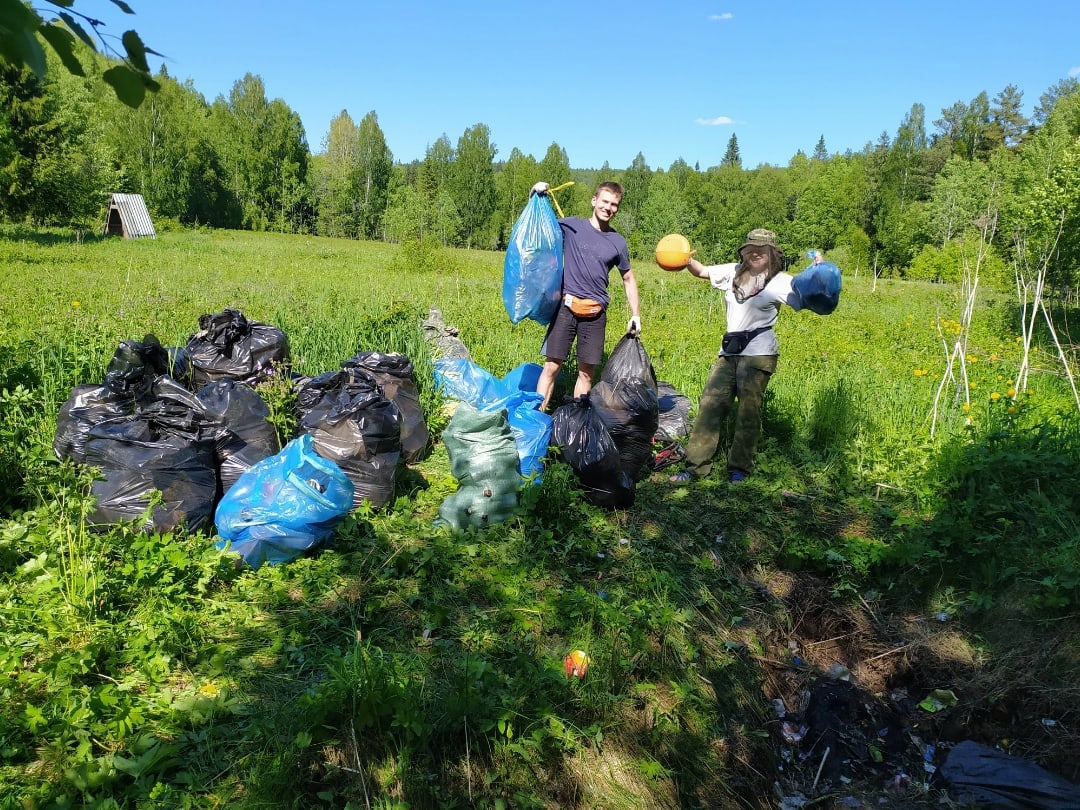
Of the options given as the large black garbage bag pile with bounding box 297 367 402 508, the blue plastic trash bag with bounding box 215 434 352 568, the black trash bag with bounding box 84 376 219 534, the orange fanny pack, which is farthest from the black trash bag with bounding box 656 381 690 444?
the black trash bag with bounding box 84 376 219 534

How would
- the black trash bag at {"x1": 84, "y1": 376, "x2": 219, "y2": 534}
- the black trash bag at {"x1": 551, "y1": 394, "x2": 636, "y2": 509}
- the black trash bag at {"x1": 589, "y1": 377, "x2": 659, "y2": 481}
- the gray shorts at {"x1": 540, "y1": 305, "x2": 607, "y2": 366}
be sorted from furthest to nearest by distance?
the gray shorts at {"x1": 540, "y1": 305, "x2": 607, "y2": 366}, the black trash bag at {"x1": 589, "y1": 377, "x2": 659, "y2": 481}, the black trash bag at {"x1": 551, "y1": 394, "x2": 636, "y2": 509}, the black trash bag at {"x1": 84, "y1": 376, "x2": 219, "y2": 534}

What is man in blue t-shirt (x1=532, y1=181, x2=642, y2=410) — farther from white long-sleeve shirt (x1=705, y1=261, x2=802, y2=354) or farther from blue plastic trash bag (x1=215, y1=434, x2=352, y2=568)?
blue plastic trash bag (x1=215, y1=434, x2=352, y2=568)

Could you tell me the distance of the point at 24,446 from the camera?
359 centimetres

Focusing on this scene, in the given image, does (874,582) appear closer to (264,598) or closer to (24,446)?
(264,598)

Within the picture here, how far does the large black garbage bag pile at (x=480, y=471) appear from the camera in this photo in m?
3.60

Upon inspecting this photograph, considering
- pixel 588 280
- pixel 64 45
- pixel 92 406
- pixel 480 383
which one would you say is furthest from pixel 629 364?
pixel 64 45

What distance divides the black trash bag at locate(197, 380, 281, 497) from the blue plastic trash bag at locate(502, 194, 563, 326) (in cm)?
176

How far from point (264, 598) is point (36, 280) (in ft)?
34.6

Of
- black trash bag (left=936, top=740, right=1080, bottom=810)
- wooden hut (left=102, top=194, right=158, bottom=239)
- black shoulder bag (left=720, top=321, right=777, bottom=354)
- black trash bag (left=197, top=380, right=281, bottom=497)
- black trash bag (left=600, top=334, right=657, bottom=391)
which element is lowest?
black trash bag (left=936, top=740, right=1080, bottom=810)

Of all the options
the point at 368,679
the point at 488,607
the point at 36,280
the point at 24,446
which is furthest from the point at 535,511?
the point at 36,280

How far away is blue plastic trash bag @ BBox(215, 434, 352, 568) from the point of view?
10.3 feet

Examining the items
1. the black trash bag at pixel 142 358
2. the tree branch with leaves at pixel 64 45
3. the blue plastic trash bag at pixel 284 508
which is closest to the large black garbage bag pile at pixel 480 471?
the blue plastic trash bag at pixel 284 508

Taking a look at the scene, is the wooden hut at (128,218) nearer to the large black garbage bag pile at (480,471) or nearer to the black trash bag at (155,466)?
the black trash bag at (155,466)

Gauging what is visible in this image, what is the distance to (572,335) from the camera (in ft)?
15.9
